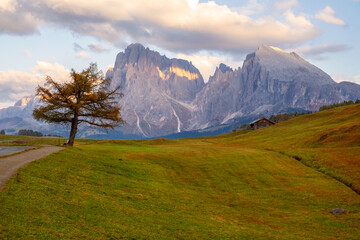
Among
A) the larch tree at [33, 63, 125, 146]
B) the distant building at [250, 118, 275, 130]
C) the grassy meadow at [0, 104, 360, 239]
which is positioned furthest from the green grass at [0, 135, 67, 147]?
the distant building at [250, 118, 275, 130]

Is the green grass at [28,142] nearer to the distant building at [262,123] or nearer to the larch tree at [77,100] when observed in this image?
the larch tree at [77,100]

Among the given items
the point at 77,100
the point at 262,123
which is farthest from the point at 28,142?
the point at 262,123

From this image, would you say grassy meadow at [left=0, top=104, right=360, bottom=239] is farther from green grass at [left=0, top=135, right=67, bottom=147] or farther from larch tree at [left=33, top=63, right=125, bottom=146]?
green grass at [left=0, top=135, right=67, bottom=147]

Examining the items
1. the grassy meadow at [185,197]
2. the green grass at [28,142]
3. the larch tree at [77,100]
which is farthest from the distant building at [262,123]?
the larch tree at [77,100]

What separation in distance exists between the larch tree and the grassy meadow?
1494 cm

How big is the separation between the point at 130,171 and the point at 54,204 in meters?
18.9

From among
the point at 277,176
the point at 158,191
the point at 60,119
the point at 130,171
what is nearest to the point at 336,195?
the point at 277,176

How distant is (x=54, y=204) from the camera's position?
659 inches

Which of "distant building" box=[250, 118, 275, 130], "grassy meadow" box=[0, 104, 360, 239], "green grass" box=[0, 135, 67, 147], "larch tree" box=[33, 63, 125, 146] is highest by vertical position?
"larch tree" box=[33, 63, 125, 146]

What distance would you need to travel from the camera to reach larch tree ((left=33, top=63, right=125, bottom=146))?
175 feet

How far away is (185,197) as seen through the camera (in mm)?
28281

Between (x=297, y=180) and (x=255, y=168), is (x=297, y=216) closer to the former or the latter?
(x=297, y=180)

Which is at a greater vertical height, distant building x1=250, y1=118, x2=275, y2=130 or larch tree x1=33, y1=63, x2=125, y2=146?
larch tree x1=33, y1=63, x2=125, y2=146

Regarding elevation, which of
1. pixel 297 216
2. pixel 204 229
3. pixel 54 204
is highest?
pixel 54 204
